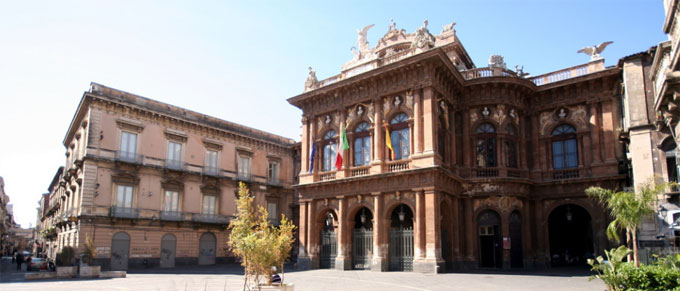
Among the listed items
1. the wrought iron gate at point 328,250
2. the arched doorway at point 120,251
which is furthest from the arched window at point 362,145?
the arched doorway at point 120,251

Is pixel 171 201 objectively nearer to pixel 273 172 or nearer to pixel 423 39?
pixel 273 172

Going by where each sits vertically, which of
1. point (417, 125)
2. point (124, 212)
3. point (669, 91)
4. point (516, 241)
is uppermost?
point (417, 125)

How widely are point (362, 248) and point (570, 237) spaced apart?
1297 cm

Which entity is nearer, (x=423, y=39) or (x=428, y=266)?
(x=428, y=266)

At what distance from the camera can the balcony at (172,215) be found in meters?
33.2

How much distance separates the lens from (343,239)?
83.7ft

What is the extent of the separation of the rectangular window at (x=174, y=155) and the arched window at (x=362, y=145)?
14939mm

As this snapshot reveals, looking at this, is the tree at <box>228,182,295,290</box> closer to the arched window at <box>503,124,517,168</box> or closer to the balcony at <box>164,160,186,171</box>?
the arched window at <box>503,124,517,168</box>

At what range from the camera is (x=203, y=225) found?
35.5 metres

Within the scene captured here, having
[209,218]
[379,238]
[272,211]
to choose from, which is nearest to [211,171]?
[209,218]

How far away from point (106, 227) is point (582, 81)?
97.2 feet

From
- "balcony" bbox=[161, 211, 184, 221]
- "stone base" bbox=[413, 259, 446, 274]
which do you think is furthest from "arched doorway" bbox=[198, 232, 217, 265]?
"stone base" bbox=[413, 259, 446, 274]

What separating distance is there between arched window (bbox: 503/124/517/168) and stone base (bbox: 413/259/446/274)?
731 centimetres

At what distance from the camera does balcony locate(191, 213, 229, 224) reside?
115 feet
